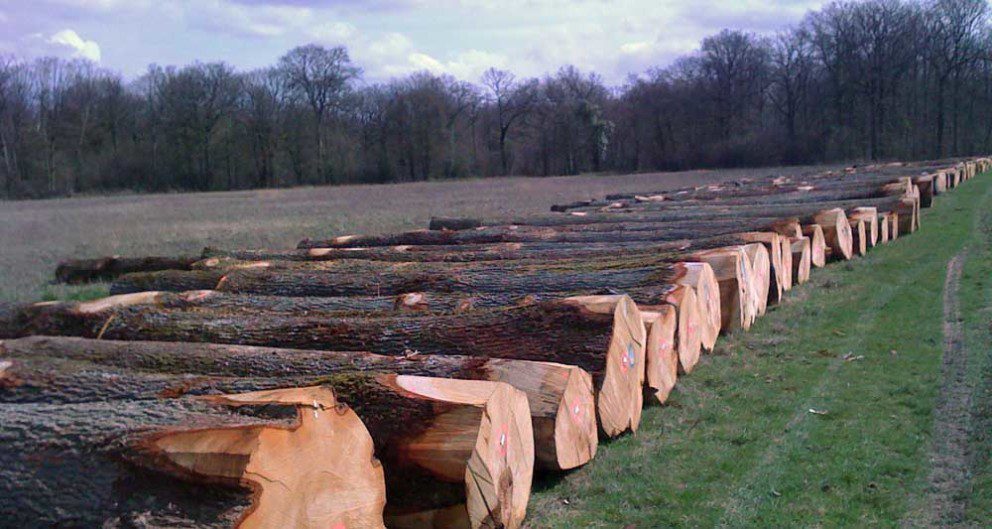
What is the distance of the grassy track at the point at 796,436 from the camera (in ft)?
13.7

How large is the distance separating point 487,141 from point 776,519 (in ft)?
246

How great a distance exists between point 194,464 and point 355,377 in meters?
1.23

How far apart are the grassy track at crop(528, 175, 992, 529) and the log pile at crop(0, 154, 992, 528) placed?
0.77 ft

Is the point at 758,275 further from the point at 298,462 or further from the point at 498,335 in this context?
the point at 298,462

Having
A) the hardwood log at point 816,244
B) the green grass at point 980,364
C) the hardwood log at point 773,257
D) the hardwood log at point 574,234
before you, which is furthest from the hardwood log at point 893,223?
the hardwood log at point 773,257

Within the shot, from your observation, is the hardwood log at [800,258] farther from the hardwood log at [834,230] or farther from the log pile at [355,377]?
the hardwood log at [834,230]

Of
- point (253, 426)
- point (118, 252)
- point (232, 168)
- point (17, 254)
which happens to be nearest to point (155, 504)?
point (253, 426)

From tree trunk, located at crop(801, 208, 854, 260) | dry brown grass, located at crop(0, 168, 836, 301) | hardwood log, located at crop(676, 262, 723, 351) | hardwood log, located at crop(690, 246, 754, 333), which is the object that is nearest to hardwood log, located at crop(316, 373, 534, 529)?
hardwood log, located at crop(676, 262, 723, 351)

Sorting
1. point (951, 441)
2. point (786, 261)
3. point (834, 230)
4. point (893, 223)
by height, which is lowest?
point (951, 441)

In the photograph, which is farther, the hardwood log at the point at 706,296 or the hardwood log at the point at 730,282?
the hardwood log at the point at 730,282

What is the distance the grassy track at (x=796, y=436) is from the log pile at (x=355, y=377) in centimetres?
24

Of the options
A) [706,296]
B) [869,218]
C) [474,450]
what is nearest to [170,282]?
[706,296]

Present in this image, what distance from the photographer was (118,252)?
688 inches

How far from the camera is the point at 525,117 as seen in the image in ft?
255
